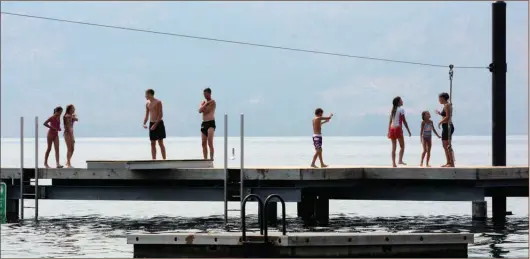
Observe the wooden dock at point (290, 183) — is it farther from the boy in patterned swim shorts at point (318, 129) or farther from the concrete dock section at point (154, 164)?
the boy in patterned swim shorts at point (318, 129)

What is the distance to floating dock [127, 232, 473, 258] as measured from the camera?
21.4 meters

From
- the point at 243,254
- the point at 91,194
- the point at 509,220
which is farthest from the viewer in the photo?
the point at 509,220

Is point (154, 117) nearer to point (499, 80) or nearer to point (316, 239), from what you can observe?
point (499, 80)

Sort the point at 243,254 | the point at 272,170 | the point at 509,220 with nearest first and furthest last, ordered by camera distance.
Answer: the point at 243,254 < the point at 272,170 < the point at 509,220

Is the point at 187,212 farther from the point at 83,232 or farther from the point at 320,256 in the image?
the point at 320,256

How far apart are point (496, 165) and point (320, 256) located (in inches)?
425

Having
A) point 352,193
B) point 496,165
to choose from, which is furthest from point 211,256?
point 496,165

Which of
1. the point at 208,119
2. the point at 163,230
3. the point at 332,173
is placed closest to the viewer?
the point at 332,173

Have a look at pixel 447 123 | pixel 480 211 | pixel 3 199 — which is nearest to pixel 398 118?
pixel 447 123

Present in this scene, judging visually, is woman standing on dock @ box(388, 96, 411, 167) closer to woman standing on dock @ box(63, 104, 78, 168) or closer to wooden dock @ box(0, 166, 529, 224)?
wooden dock @ box(0, 166, 529, 224)

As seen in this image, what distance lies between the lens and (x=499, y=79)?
31.1 m

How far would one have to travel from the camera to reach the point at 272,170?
28.8 metres

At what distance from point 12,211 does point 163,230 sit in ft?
12.7

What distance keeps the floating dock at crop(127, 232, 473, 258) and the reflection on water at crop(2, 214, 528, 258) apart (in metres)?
2.85
